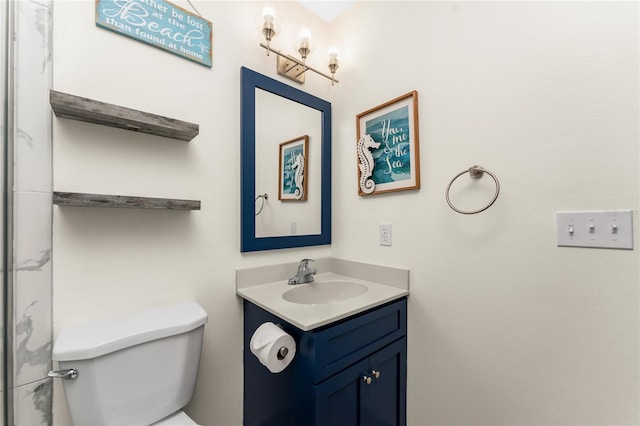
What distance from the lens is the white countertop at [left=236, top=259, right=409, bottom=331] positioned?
960 mm

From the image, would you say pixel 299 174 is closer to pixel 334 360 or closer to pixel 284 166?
pixel 284 166

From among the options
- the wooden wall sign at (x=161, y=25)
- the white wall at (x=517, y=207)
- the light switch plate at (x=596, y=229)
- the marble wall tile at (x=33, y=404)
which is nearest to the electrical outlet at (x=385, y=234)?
the white wall at (x=517, y=207)

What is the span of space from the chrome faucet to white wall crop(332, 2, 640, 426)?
39 centimetres

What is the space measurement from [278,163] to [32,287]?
106cm

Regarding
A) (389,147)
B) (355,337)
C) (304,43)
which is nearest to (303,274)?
(355,337)

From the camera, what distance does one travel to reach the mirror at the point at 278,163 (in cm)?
131

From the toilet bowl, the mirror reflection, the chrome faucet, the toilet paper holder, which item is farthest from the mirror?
the toilet bowl

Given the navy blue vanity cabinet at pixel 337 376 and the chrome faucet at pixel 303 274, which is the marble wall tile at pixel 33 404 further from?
the chrome faucet at pixel 303 274

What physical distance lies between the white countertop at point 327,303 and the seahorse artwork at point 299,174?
430 millimetres

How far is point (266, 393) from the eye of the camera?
1.16 m

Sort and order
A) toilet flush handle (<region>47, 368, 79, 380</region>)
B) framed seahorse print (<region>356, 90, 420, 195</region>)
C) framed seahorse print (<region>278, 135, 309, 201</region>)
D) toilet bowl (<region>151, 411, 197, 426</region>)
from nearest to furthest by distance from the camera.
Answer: toilet flush handle (<region>47, 368, 79, 380</region>)
toilet bowl (<region>151, 411, 197, 426</region>)
framed seahorse print (<region>356, 90, 420, 195</region>)
framed seahorse print (<region>278, 135, 309, 201</region>)

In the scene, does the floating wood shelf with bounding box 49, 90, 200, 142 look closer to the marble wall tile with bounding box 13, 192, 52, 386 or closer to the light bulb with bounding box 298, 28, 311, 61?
the marble wall tile with bounding box 13, 192, 52, 386

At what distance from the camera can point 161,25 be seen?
108cm

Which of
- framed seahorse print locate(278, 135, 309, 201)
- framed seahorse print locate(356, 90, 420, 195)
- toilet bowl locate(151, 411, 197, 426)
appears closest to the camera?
toilet bowl locate(151, 411, 197, 426)
